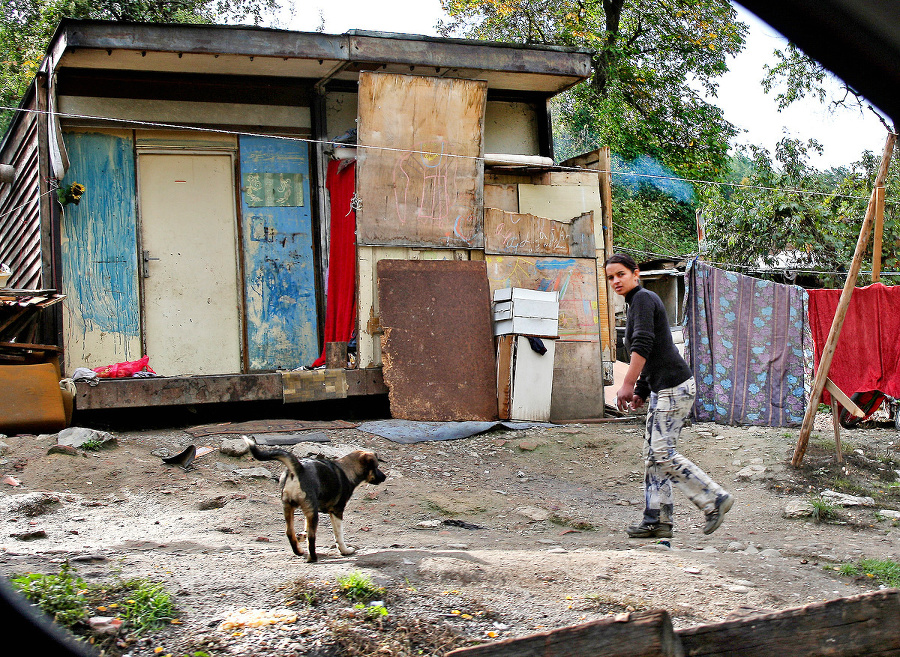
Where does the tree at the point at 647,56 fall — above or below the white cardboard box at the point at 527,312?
above

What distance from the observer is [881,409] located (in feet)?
34.5

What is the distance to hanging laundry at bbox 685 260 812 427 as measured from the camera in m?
8.83

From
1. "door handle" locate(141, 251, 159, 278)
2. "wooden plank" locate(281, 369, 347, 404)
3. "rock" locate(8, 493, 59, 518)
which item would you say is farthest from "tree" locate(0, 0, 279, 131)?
"rock" locate(8, 493, 59, 518)

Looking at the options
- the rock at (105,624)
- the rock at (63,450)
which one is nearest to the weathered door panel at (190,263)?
the rock at (63,450)

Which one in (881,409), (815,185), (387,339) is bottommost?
(881,409)

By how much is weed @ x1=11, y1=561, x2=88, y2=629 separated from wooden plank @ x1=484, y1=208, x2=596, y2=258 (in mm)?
6443

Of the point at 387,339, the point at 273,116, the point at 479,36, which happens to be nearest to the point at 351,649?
the point at 387,339

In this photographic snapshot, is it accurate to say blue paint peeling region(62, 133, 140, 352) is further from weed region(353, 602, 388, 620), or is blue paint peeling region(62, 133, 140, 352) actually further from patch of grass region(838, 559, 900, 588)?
patch of grass region(838, 559, 900, 588)

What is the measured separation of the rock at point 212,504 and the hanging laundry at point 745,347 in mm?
5493

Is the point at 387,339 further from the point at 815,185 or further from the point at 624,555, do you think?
the point at 815,185

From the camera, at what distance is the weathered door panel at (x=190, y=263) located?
345 inches

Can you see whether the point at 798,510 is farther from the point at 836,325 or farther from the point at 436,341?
the point at 436,341

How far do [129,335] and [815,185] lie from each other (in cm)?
1267

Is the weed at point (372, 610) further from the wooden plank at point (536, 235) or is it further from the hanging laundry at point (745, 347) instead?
the hanging laundry at point (745, 347)
